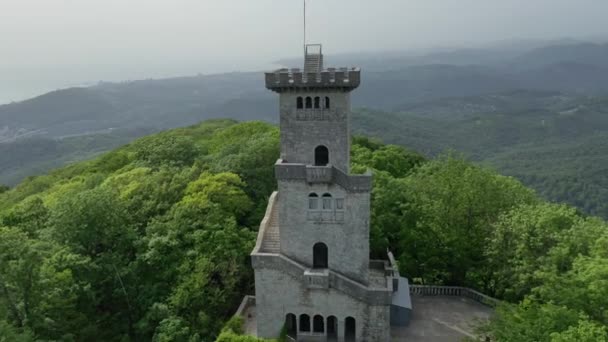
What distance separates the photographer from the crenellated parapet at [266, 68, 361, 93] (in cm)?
2336

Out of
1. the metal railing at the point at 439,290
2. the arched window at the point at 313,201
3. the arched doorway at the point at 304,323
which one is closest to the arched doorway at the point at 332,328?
the arched doorway at the point at 304,323

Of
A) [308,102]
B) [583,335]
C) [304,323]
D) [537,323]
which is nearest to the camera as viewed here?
[583,335]

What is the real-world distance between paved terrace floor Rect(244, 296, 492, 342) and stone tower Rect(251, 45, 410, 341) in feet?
6.62

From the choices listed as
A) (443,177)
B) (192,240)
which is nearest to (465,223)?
(443,177)

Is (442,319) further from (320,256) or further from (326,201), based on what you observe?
(326,201)

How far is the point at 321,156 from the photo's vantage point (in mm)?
25016

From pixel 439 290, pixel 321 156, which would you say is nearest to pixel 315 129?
pixel 321 156

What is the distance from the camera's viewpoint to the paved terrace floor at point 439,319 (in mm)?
25969

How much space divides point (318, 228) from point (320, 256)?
5.97ft

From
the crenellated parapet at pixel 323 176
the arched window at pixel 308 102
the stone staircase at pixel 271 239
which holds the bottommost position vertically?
the stone staircase at pixel 271 239

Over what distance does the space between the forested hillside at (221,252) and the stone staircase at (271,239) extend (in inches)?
124

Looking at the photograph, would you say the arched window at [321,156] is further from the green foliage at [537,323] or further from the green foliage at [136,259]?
the green foliage at [537,323]

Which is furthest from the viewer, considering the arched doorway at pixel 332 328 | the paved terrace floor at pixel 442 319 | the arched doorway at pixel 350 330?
the paved terrace floor at pixel 442 319

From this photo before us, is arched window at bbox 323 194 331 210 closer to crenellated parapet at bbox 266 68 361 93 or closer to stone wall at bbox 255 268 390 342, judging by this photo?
stone wall at bbox 255 268 390 342
